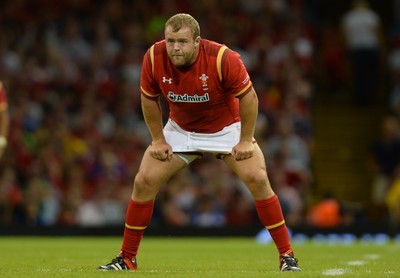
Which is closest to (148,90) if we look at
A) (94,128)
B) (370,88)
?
(94,128)

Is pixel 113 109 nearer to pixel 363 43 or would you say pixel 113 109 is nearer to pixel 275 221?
pixel 363 43

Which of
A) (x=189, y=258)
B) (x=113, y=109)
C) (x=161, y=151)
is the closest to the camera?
(x=161, y=151)

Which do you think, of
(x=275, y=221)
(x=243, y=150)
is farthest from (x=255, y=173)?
(x=275, y=221)

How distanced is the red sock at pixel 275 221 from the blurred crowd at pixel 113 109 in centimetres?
977

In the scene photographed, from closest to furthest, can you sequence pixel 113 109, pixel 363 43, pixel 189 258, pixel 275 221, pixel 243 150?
1. pixel 243 150
2. pixel 275 221
3. pixel 189 258
4. pixel 113 109
5. pixel 363 43

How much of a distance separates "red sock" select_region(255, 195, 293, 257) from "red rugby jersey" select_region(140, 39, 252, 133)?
32.4 inches

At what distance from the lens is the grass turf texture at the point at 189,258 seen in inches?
362

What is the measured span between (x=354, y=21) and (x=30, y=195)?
827 cm

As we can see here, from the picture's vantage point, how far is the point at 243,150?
30.0ft

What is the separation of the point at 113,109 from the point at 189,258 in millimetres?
9039

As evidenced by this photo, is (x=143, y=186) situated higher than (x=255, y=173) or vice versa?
(x=255, y=173)

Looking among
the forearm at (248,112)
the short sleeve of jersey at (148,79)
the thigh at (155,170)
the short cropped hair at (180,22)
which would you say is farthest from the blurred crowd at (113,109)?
the short cropped hair at (180,22)

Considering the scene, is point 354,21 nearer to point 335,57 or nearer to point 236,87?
point 335,57

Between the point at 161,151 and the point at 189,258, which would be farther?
the point at 189,258
